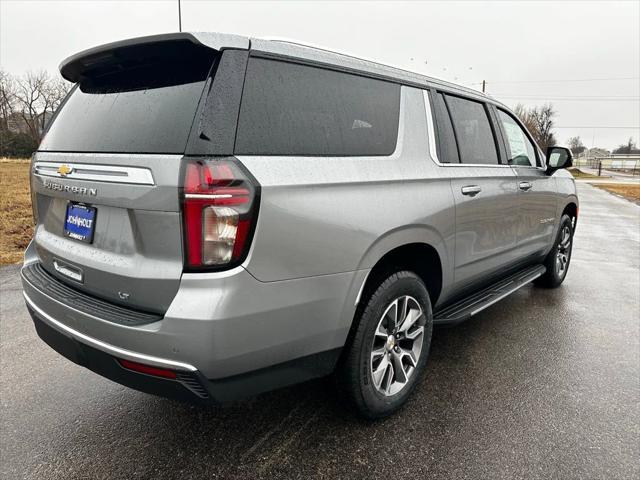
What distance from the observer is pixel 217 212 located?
1685 millimetres

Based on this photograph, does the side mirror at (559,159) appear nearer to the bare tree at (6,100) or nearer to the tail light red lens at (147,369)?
the tail light red lens at (147,369)

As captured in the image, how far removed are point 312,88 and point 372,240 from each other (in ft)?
2.53

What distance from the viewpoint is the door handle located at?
2.93m

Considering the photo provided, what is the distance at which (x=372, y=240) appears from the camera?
2182mm

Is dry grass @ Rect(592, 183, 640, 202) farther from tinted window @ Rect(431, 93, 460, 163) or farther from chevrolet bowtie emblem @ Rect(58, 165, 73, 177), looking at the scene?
chevrolet bowtie emblem @ Rect(58, 165, 73, 177)

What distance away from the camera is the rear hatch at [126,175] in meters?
1.74

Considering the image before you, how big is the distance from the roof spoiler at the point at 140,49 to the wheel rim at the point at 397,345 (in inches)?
59.5

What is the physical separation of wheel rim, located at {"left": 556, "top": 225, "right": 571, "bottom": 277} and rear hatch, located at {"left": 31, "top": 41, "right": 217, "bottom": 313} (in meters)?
4.57

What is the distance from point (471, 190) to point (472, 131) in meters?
0.57

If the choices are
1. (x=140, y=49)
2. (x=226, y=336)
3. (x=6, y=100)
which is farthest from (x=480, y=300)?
(x=6, y=100)

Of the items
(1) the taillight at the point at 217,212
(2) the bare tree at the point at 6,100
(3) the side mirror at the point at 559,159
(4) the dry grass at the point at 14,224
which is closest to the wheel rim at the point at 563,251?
(3) the side mirror at the point at 559,159

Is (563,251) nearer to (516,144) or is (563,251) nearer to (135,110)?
(516,144)

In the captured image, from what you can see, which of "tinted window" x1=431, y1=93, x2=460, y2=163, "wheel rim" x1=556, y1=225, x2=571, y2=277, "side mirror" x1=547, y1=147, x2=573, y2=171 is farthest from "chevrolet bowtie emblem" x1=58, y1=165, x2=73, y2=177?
"wheel rim" x1=556, y1=225, x2=571, y2=277

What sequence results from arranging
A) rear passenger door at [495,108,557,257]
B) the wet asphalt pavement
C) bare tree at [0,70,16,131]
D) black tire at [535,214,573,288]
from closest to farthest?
the wet asphalt pavement, rear passenger door at [495,108,557,257], black tire at [535,214,573,288], bare tree at [0,70,16,131]
